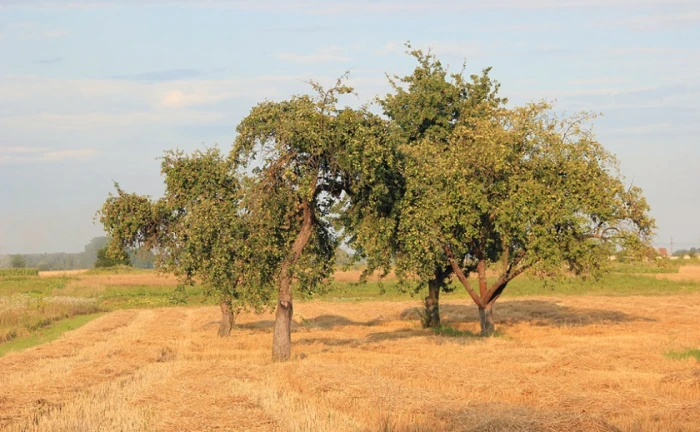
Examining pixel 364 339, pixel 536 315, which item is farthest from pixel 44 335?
pixel 536 315

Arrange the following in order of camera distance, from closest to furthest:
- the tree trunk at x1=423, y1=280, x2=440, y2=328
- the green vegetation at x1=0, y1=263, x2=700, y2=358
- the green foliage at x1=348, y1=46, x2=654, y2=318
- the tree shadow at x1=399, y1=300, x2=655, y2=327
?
the green foliage at x1=348, y1=46, x2=654, y2=318
the tree trunk at x1=423, y1=280, x2=440, y2=328
the green vegetation at x1=0, y1=263, x2=700, y2=358
the tree shadow at x1=399, y1=300, x2=655, y2=327

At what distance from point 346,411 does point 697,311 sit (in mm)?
44289

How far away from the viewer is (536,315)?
52.9 metres

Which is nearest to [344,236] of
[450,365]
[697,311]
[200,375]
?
[450,365]

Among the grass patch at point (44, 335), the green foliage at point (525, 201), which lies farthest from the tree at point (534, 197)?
the grass patch at point (44, 335)

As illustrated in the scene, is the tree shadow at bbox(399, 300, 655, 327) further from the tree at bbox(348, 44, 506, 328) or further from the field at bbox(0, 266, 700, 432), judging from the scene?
the tree at bbox(348, 44, 506, 328)

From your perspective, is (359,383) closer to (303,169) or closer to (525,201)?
(303,169)

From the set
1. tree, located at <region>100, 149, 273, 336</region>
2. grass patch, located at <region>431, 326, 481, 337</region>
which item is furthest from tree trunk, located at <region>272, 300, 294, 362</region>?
grass patch, located at <region>431, 326, 481, 337</region>

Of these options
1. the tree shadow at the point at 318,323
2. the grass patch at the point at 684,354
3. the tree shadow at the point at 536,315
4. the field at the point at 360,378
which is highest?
the field at the point at 360,378

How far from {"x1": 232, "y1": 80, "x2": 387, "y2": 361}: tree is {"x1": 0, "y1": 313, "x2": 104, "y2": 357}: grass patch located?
45.0 ft

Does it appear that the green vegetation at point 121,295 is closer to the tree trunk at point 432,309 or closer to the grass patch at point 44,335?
the grass patch at point 44,335

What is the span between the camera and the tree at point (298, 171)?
26625 millimetres

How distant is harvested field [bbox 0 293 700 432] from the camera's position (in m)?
16.1

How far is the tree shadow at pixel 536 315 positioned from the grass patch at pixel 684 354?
14355 mm
